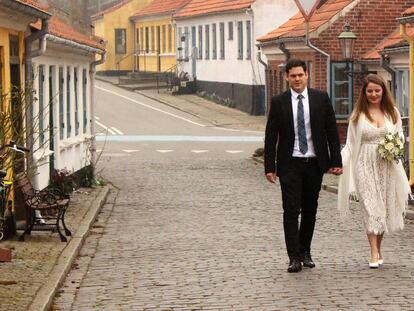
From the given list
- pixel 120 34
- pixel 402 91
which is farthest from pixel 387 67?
pixel 120 34

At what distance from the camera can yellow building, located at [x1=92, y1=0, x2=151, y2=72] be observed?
86062 millimetres

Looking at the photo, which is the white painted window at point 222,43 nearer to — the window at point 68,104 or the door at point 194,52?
the door at point 194,52

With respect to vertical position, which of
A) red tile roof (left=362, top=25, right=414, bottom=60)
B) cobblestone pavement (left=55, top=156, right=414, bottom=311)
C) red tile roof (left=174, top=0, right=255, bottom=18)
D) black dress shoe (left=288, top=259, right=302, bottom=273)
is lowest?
cobblestone pavement (left=55, top=156, right=414, bottom=311)

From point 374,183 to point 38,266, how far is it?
3.11 m

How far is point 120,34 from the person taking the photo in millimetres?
86500

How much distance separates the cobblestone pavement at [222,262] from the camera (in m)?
10.8

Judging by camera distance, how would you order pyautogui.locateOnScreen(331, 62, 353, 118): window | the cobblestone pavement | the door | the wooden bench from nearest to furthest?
the cobblestone pavement < the wooden bench < pyautogui.locateOnScreen(331, 62, 353, 118): window < the door

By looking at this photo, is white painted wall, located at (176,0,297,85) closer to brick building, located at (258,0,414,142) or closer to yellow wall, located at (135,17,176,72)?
yellow wall, located at (135,17,176,72)

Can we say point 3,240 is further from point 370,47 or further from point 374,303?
point 370,47

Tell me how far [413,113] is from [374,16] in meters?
13.9

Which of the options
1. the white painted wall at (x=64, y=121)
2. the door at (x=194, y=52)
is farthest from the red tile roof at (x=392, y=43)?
the door at (x=194, y=52)

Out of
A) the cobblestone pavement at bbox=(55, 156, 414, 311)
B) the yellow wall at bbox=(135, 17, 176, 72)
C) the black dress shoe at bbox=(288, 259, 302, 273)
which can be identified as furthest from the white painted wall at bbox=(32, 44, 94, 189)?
the yellow wall at bbox=(135, 17, 176, 72)

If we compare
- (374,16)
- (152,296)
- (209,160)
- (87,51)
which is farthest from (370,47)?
(152,296)

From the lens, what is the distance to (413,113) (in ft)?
72.9
